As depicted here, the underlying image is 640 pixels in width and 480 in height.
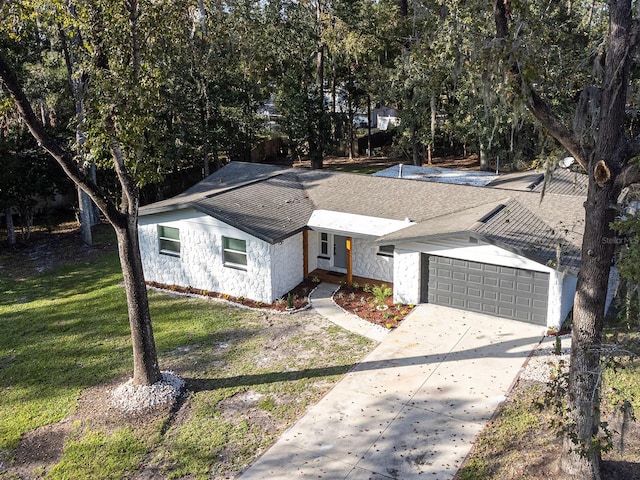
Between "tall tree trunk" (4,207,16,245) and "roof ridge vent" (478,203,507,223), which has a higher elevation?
"roof ridge vent" (478,203,507,223)

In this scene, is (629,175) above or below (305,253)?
above

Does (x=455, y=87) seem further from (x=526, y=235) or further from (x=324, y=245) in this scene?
(x=324, y=245)

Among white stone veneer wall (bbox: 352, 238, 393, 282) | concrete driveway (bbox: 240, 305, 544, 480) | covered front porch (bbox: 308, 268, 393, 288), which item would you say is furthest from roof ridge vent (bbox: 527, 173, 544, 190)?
concrete driveway (bbox: 240, 305, 544, 480)

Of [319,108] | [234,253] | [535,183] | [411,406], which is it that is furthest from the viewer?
[319,108]

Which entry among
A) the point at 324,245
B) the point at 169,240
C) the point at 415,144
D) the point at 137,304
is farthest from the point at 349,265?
the point at 415,144

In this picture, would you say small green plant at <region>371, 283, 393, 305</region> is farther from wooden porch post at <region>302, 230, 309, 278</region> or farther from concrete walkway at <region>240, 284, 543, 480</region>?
wooden porch post at <region>302, 230, 309, 278</region>

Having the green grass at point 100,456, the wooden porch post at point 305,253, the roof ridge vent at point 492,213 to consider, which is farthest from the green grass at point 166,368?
the roof ridge vent at point 492,213

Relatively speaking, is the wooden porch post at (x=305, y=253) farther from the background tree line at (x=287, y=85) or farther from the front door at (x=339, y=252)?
the background tree line at (x=287, y=85)
